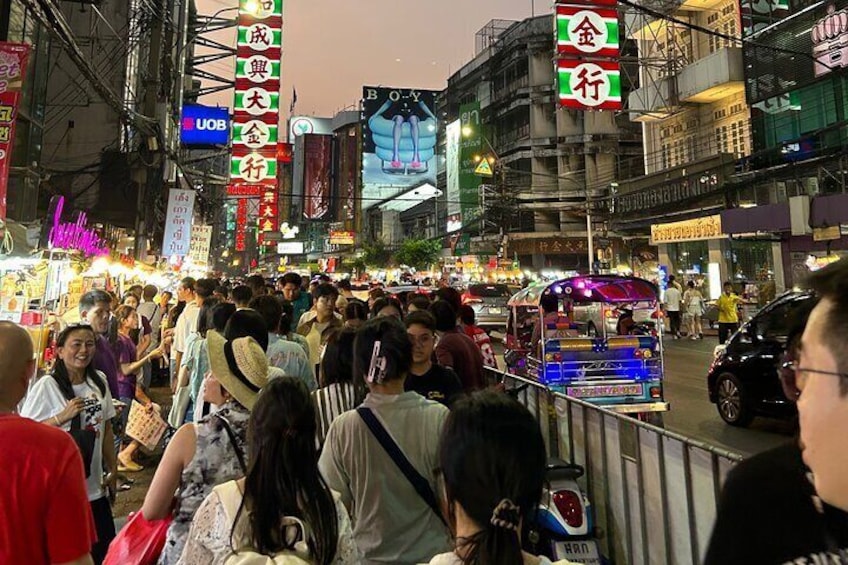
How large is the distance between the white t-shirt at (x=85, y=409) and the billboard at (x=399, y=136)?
2116 inches

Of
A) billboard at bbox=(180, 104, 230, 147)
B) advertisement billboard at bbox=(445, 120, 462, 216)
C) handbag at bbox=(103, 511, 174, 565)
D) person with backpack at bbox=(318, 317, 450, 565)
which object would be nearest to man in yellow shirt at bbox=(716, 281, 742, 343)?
person with backpack at bbox=(318, 317, 450, 565)

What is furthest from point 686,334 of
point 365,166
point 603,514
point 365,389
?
point 365,166

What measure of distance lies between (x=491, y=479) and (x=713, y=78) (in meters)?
25.2

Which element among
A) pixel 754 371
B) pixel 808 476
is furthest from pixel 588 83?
pixel 808 476

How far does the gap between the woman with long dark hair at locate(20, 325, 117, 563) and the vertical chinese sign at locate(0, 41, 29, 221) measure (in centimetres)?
576

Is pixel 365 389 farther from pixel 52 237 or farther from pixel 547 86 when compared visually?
pixel 547 86

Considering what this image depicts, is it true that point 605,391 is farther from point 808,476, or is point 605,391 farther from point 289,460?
point 289,460

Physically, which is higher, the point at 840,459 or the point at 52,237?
the point at 52,237

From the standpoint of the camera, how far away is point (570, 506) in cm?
353

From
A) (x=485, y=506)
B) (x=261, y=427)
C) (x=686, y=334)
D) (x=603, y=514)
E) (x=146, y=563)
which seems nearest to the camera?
(x=485, y=506)

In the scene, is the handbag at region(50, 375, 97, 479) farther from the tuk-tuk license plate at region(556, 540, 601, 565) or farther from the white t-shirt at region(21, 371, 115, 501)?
the tuk-tuk license plate at region(556, 540, 601, 565)

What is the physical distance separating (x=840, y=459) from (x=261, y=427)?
1.58m

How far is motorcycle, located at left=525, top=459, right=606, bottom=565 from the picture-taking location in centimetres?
342

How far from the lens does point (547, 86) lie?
41844 mm
